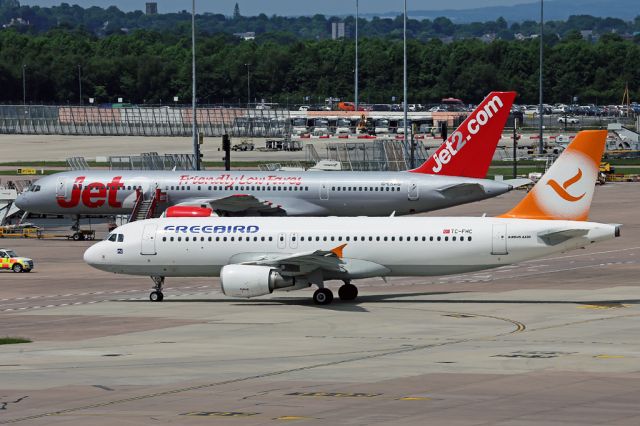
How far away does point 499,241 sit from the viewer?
57.1 m

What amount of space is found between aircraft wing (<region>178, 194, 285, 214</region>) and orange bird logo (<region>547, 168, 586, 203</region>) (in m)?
30.8

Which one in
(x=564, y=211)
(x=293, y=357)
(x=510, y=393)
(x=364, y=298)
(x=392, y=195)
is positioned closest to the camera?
(x=510, y=393)

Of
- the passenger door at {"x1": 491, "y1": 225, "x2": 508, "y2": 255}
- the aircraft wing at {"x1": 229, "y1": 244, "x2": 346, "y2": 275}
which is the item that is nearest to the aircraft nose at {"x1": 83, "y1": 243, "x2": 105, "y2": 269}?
the aircraft wing at {"x1": 229, "y1": 244, "x2": 346, "y2": 275}

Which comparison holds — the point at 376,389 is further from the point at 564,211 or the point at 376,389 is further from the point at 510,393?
the point at 564,211

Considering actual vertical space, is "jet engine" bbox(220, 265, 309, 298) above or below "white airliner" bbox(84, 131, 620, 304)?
below

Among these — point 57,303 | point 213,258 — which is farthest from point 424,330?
point 57,303

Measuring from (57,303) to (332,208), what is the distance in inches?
1110

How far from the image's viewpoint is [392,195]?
8550 centimetres

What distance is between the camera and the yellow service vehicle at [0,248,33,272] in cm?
7425

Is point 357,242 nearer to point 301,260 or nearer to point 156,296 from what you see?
point 301,260

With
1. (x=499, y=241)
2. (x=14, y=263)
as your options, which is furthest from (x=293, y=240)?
(x=14, y=263)

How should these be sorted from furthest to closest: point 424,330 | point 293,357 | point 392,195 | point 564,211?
1. point 392,195
2. point 564,211
3. point 424,330
4. point 293,357

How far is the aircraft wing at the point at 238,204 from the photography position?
85.6 meters

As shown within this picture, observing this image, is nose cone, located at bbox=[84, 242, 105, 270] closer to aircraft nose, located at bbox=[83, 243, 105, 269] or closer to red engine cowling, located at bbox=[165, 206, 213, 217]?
aircraft nose, located at bbox=[83, 243, 105, 269]
